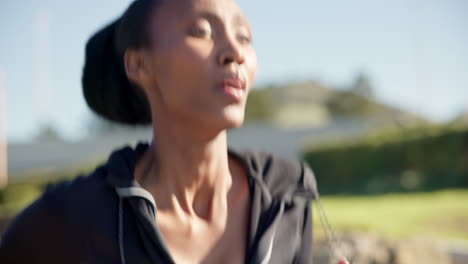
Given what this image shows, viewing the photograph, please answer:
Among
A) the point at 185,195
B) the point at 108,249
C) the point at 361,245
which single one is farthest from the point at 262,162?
the point at 361,245

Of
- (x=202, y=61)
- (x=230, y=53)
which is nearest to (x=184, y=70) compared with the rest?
(x=202, y=61)

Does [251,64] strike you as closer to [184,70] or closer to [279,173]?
[184,70]

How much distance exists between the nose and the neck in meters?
0.28

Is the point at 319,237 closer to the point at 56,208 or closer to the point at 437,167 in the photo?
the point at 56,208

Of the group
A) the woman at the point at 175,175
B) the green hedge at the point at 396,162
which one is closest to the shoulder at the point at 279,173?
the woman at the point at 175,175

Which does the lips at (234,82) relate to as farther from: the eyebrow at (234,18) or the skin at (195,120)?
the eyebrow at (234,18)

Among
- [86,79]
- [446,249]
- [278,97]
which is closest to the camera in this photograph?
[86,79]

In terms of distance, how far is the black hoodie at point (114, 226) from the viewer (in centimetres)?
179

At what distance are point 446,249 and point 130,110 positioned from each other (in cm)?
478

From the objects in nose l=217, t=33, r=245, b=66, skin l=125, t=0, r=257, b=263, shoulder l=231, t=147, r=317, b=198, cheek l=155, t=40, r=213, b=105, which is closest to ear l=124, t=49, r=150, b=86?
skin l=125, t=0, r=257, b=263

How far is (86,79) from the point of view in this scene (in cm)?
224

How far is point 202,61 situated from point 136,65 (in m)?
0.34

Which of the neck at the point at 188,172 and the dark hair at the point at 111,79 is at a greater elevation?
the dark hair at the point at 111,79

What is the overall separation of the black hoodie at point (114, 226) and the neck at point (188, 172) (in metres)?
0.12
